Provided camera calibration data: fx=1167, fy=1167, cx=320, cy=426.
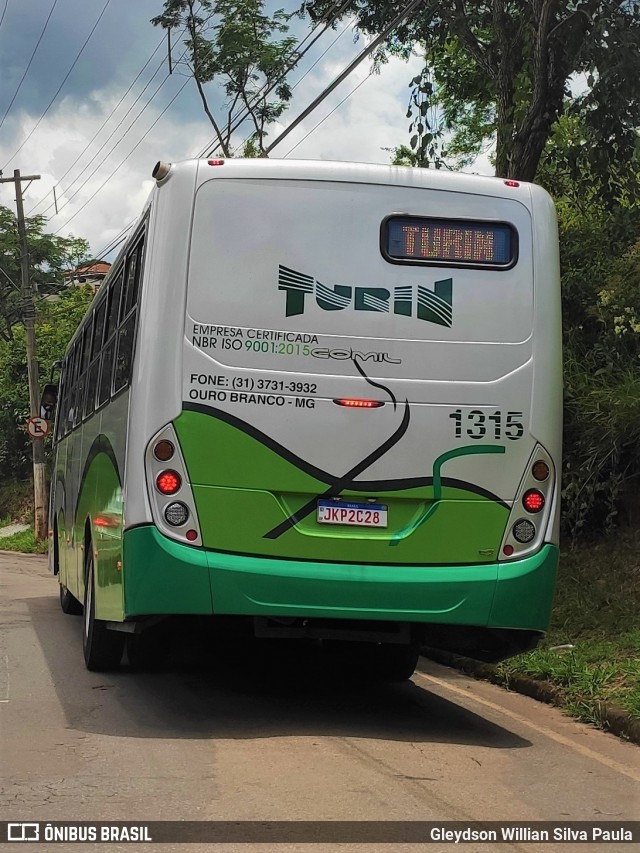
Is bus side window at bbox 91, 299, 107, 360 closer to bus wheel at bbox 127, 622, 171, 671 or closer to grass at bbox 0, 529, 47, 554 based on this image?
bus wheel at bbox 127, 622, 171, 671

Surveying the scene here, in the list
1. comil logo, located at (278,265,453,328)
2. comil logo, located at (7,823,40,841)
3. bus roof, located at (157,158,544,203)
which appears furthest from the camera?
bus roof, located at (157,158,544,203)

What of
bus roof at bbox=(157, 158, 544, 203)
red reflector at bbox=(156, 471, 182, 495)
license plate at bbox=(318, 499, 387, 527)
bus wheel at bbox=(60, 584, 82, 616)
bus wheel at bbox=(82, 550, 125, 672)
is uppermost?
bus roof at bbox=(157, 158, 544, 203)

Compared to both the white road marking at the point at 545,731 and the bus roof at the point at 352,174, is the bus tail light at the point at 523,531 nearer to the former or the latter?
the white road marking at the point at 545,731

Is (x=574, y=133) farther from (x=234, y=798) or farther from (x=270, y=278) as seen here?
(x=234, y=798)

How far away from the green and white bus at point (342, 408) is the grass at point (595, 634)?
1.17 m

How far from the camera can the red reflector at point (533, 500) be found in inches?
281

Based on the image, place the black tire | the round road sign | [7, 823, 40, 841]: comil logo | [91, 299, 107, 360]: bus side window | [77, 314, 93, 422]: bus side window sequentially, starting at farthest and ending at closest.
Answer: the round road sign < [77, 314, 93, 422]: bus side window < [91, 299, 107, 360]: bus side window < the black tire < [7, 823, 40, 841]: comil logo

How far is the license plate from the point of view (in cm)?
690

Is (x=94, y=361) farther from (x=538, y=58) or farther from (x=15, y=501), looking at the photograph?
(x=15, y=501)

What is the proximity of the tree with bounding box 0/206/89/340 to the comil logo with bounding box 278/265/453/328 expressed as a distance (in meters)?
41.2

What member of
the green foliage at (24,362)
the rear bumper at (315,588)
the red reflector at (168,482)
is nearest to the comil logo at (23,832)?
the rear bumper at (315,588)

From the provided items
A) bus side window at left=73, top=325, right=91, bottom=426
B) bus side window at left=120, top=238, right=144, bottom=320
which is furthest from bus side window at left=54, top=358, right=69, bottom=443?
bus side window at left=120, top=238, right=144, bottom=320

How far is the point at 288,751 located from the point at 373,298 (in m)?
2.69

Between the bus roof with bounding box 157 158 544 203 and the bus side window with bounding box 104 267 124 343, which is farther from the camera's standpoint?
the bus side window with bounding box 104 267 124 343
